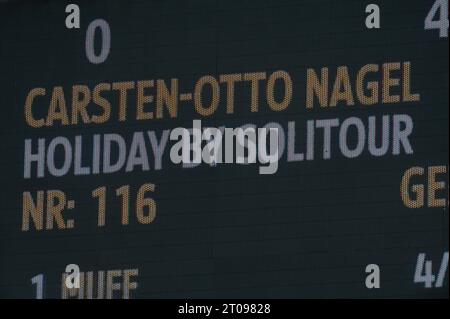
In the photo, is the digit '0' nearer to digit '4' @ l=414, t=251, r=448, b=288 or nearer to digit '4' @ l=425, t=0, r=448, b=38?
digit '4' @ l=425, t=0, r=448, b=38

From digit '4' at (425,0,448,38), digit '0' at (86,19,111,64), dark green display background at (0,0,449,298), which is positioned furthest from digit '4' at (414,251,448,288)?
digit '0' at (86,19,111,64)

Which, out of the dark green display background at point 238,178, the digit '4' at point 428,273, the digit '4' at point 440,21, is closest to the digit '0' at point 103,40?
the dark green display background at point 238,178

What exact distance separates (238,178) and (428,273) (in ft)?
4.63

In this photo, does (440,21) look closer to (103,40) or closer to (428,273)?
(428,273)

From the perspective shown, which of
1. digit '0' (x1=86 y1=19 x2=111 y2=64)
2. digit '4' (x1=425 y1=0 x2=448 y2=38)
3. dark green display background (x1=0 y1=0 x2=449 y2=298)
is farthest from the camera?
digit '0' (x1=86 y1=19 x2=111 y2=64)

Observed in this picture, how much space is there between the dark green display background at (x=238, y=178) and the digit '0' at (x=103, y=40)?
0.14 ft

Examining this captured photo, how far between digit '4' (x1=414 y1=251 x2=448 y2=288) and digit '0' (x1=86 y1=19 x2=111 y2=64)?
2.58 metres

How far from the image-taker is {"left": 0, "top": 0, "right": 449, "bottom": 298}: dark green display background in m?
20.6

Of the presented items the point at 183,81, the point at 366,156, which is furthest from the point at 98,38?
the point at 366,156

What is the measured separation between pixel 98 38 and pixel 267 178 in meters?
1.56

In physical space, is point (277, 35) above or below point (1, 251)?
above

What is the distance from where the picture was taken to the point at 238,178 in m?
20.9

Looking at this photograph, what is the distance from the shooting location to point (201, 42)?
21.2 meters
